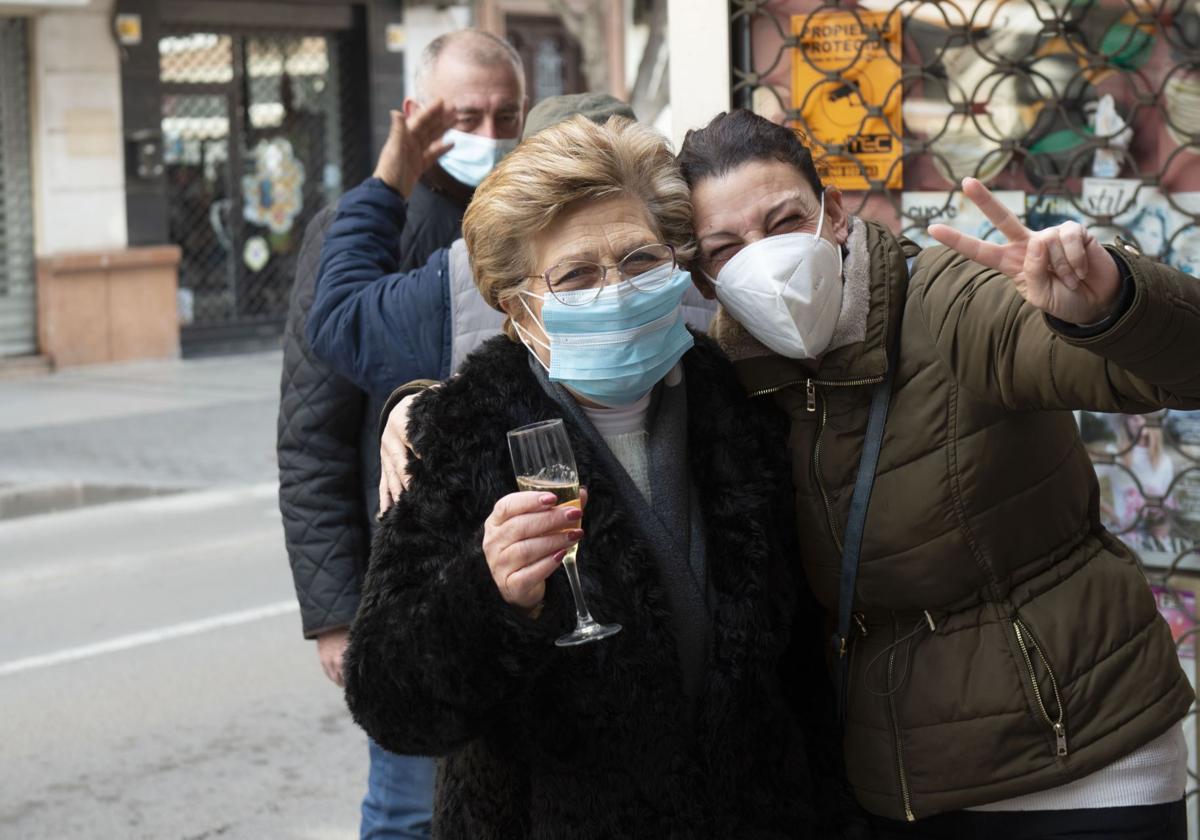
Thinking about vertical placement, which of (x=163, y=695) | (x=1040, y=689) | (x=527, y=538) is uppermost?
(x=527, y=538)

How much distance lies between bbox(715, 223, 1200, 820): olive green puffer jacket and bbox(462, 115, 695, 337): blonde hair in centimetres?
33

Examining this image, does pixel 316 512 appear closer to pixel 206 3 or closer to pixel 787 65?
pixel 787 65

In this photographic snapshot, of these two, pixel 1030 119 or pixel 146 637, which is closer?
pixel 1030 119

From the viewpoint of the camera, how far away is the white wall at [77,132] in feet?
52.8

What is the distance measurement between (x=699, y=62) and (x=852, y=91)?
0.39m

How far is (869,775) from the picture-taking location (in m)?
2.48

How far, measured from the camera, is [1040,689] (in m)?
2.34

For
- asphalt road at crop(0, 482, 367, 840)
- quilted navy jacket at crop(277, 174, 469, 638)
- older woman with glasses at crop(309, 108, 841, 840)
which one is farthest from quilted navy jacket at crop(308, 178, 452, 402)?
asphalt road at crop(0, 482, 367, 840)

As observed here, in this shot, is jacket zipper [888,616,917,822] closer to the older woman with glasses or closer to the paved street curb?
the older woman with glasses

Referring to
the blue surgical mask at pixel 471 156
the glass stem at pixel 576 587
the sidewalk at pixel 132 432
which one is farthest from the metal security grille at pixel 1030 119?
the sidewalk at pixel 132 432

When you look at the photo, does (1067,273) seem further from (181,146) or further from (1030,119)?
(181,146)

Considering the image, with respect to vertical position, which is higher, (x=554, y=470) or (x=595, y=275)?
(x=595, y=275)

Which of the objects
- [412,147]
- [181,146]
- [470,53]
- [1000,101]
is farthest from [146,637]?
[181,146]

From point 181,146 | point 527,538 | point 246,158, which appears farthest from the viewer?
point 246,158
